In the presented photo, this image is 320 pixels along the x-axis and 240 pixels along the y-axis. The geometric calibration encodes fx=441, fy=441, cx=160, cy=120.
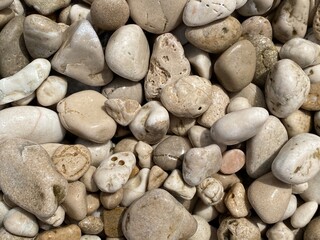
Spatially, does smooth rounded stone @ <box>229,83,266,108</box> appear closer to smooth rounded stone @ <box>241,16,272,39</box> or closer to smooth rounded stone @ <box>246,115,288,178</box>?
smooth rounded stone @ <box>246,115,288,178</box>

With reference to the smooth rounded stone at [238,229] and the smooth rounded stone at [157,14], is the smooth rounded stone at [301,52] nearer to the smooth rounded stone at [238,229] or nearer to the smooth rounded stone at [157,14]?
the smooth rounded stone at [157,14]

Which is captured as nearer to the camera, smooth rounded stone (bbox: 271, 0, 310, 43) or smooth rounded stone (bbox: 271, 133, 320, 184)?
smooth rounded stone (bbox: 271, 133, 320, 184)

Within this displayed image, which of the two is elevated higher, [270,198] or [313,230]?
[270,198]

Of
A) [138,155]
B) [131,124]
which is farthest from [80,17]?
[138,155]

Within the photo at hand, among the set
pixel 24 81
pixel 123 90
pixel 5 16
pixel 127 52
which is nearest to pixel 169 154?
pixel 123 90

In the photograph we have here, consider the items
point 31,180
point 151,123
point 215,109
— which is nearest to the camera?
point 31,180

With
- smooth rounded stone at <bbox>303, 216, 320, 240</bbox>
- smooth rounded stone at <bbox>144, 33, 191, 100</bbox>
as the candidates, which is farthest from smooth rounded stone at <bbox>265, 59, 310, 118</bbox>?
smooth rounded stone at <bbox>303, 216, 320, 240</bbox>

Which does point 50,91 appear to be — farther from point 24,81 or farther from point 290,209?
point 290,209
